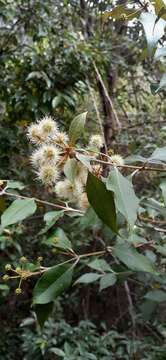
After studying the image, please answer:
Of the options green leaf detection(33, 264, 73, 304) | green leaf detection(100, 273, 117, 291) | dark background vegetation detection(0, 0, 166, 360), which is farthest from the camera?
dark background vegetation detection(0, 0, 166, 360)

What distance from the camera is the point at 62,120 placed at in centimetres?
214

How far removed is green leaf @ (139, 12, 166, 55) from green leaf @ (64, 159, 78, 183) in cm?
26

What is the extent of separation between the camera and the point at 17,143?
7.10 feet

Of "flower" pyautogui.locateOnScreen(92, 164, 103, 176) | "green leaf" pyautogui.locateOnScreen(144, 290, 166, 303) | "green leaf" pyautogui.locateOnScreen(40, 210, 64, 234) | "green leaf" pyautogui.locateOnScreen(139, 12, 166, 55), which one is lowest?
"green leaf" pyautogui.locateOnScreen(144, 290, 166, 303)

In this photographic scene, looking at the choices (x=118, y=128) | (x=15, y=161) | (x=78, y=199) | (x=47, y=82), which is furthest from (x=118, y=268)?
(x=118, y=128)

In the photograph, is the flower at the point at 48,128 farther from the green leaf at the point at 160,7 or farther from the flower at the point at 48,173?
the green leaf at the point at 160,7

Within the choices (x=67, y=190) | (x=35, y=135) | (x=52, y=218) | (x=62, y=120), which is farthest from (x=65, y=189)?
(x=62, y=120)

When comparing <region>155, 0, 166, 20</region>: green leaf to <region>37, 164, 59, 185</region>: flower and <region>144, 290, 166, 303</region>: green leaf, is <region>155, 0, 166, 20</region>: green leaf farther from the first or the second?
<region>144, 290, 166, 303</region>: green leaf

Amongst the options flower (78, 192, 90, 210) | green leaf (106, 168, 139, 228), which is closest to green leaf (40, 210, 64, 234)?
flower (78, 192, 90, 210)

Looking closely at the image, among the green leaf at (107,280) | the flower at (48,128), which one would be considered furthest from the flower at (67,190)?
the green leaf at (107,280)

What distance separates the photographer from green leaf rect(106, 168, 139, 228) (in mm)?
586

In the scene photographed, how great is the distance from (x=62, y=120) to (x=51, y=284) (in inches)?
54.7

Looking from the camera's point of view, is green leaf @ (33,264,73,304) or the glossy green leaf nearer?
→ the glossy green leaf

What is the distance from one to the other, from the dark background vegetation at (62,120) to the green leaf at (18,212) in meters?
0.86
